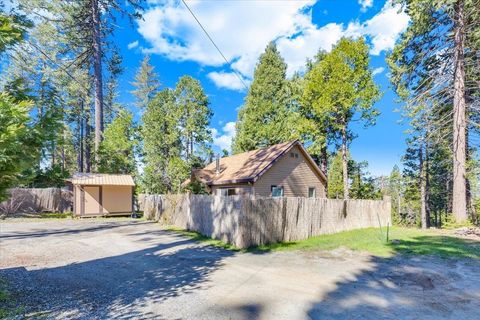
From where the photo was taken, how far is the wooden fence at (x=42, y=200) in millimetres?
21922

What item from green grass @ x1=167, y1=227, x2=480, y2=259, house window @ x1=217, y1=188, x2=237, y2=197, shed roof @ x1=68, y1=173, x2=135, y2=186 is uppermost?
shed roof @ x1=68, y1=173, x2=135, y2=186

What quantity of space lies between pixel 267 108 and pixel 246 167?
31.4 feet

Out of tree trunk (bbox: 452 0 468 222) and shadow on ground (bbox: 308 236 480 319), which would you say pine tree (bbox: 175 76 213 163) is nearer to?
tree trunk (bbox: 452 0 468 222)

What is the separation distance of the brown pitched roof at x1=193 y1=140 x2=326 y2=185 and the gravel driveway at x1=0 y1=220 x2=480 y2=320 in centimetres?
807

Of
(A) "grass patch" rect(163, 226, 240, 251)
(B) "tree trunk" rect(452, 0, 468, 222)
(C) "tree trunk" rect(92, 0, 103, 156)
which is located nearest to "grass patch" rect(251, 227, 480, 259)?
(A) "grass patch" rect(163, 226, 240, 251)

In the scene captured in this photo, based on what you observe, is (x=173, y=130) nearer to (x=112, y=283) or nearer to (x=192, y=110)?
(x=192, y=110)

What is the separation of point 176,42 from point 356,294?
15.9 meters

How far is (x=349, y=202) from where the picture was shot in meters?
14.5

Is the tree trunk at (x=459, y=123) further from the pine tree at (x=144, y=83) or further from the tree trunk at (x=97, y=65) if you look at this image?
the pine tree at (x=144, y=83)

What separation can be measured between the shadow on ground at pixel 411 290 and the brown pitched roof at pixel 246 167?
943 centimetres

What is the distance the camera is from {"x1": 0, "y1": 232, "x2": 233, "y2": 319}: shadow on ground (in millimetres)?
4590

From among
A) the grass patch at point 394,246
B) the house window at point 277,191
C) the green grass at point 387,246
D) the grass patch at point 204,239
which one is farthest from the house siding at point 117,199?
the grass patch at point 394,246

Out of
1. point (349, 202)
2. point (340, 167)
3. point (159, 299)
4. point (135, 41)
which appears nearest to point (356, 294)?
point (159, 299)

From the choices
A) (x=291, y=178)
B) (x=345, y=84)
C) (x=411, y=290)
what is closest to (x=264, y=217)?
(x=411, y=290)
